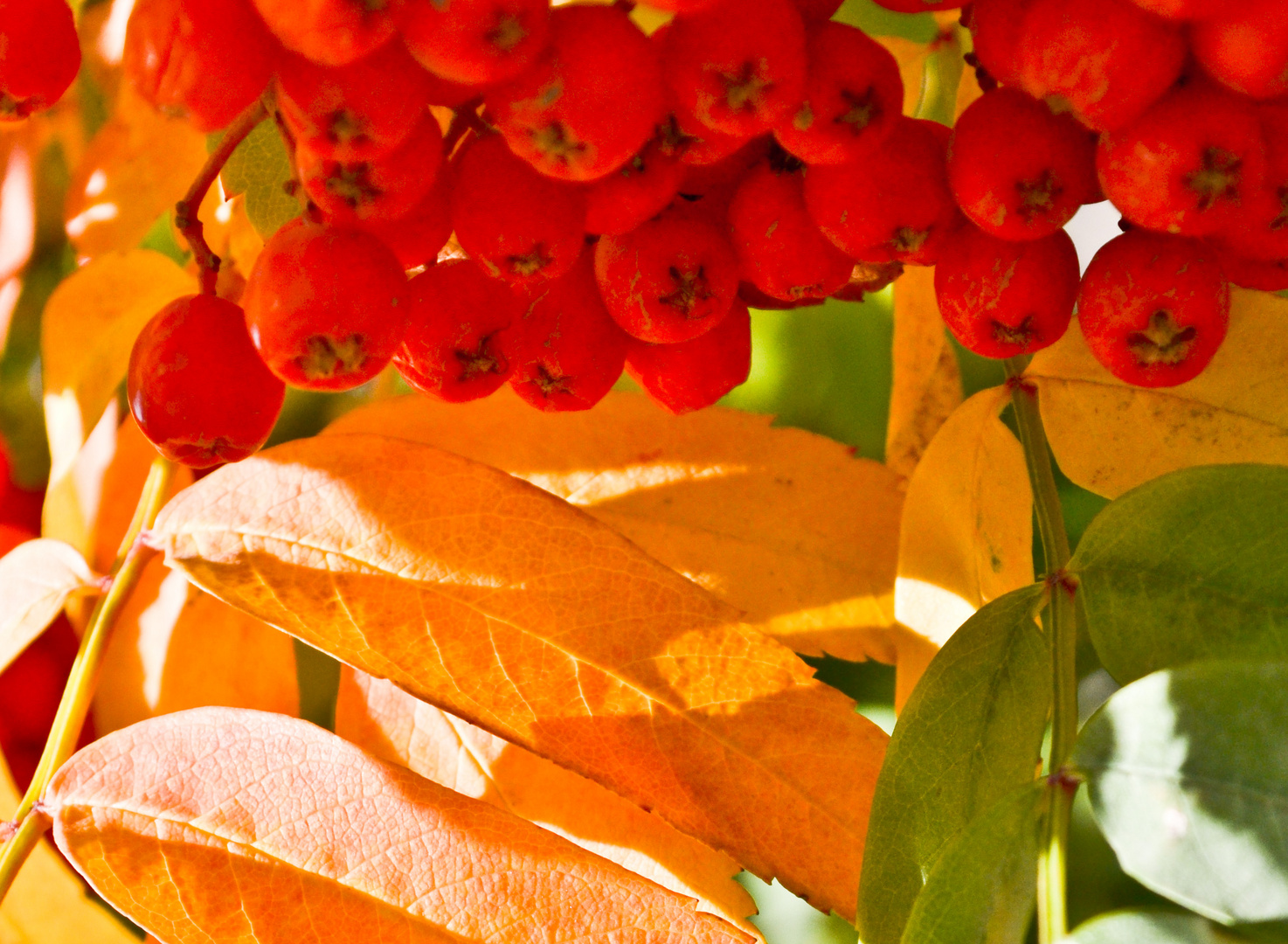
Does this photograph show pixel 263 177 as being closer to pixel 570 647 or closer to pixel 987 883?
pixel 570 647

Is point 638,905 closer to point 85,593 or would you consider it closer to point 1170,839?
point 1170,839

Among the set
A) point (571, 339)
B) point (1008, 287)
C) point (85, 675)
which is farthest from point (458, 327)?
point (85, 675)

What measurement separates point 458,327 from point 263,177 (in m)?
0.16

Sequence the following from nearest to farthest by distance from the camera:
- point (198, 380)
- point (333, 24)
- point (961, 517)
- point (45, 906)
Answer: point (333, 24) → point (198, 380) → point (961, 517) → point (45, 906)

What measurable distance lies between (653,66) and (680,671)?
0.22 m

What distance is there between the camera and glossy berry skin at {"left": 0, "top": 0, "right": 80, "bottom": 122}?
30 centimetres

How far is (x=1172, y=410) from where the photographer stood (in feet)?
1.40

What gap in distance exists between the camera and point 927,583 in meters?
0.45

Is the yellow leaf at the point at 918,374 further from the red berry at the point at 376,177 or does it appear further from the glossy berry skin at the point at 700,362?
the red berry at the point at 376,177

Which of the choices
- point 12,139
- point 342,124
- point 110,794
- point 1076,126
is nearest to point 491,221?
point 342,124

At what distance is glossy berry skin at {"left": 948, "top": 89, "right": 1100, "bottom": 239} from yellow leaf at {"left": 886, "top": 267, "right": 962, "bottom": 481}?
0.25m

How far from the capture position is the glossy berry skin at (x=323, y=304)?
29cm

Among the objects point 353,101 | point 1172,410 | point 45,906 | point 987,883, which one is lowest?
point 45,906

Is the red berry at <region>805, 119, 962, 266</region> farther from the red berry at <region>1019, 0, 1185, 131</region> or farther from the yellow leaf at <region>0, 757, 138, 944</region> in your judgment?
the yellow leaf at <region>0, 757, 138, 944</region>
